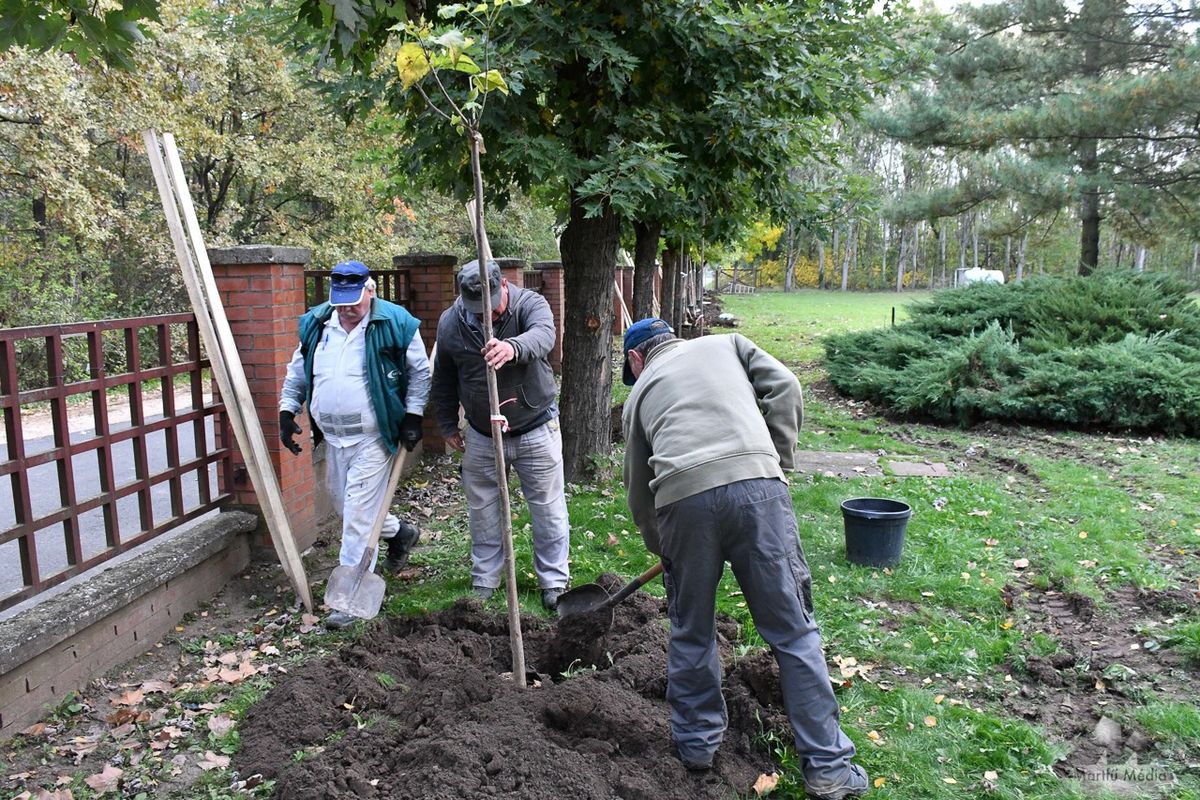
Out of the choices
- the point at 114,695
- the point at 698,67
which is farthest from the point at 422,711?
the point at 698,67

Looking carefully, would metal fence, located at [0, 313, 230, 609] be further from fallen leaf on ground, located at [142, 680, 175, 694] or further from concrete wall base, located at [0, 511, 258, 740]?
fallen leaf on ground, located at [142, 680, 175, 694]

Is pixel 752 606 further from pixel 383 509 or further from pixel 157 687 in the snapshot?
pixel 157 687

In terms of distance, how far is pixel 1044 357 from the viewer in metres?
10.9

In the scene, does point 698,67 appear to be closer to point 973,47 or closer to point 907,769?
point 907,769

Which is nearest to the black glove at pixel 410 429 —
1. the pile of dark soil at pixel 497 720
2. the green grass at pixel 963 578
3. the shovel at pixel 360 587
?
the shovel at pixel 360 587

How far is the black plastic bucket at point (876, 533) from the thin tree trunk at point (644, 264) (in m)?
4.94

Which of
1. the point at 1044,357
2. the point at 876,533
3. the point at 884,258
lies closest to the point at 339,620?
the point at 876,533

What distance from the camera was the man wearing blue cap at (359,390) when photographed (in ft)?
15.9

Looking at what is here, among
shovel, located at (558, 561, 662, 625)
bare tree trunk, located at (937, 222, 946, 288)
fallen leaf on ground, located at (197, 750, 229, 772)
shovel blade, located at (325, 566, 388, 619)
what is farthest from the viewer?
bare tree trunk, located at (937, 222, 946, 288)

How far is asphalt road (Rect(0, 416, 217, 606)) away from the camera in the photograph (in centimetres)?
598

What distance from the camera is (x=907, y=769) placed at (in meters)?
3.38

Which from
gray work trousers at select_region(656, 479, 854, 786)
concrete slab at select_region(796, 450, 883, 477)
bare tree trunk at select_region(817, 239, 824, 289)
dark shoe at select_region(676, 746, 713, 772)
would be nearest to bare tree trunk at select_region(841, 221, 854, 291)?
bare tree trunk at select_region(817, 239, 824, 289)

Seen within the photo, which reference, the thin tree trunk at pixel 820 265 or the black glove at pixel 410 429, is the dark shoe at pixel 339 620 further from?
the thin tree trunk at pixel 820 265

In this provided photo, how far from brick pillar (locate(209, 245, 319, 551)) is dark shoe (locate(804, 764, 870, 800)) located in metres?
3.80
